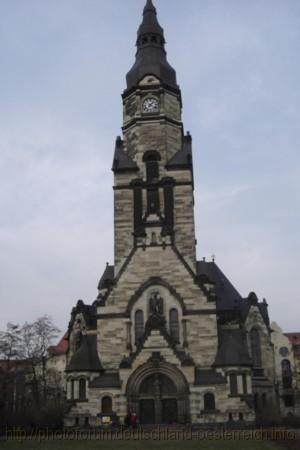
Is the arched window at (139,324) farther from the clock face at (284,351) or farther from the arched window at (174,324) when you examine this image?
the clock face at (284,351)

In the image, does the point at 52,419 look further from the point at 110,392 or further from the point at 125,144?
the point at 125,144

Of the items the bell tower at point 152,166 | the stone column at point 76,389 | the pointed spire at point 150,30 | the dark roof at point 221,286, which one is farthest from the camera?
the pointed spire at point 150,30

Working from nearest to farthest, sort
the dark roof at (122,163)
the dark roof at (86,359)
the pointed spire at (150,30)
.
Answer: the dark roof at (86,359)
the dark roof at (122,163)
the pointed spire at (150,30)

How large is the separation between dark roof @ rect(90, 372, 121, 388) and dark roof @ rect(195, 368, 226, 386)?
5.29m

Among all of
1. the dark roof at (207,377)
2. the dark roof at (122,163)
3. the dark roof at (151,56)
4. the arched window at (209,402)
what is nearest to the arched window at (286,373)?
the dark roof at (207,377)

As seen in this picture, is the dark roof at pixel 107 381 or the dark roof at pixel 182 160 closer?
the dark roof at pixel 107 381

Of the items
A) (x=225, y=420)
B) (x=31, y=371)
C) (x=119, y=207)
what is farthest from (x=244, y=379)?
(x=31, y=371)

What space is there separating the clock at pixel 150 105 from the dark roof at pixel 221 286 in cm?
1293

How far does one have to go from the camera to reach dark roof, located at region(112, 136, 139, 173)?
156 feet

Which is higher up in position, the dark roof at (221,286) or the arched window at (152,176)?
the arched window at (152,176)

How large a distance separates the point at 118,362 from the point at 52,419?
580 centimetres

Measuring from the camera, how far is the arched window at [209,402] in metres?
39.5

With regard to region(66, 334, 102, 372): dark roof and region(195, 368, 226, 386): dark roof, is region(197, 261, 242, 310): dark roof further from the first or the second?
region(66, 334, 102, 372): dark roof

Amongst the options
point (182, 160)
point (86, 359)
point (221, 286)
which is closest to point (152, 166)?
point (182, 160)
